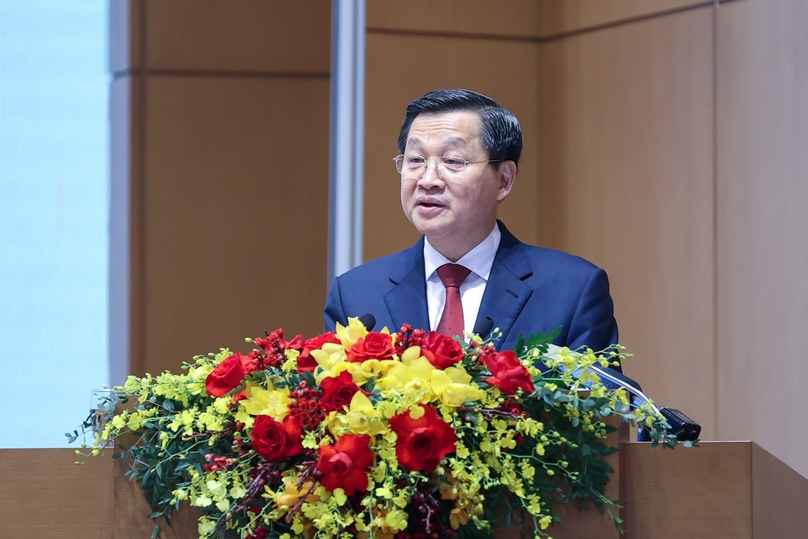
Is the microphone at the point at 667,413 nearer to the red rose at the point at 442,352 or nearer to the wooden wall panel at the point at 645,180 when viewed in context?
the red rose at the point at 442,352

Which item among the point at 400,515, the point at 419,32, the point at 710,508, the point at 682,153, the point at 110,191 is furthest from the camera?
the point at 419,32

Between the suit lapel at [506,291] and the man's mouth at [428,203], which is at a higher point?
the man's mouth at [428,203]

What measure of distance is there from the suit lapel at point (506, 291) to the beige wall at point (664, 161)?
1.25m

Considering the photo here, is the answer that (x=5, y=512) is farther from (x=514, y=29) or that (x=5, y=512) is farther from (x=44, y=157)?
(x=514, y=29)

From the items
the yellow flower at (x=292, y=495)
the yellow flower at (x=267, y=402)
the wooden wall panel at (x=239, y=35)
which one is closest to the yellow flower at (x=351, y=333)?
the yellow flower at (x=267, y=402)

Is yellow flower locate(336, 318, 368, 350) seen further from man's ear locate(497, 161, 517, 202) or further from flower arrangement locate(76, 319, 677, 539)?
man's ear locate(497, 161, 517, 202)

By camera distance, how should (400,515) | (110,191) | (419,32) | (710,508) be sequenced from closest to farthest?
(400,515) → (710,508) → (110,191) → (419,32)

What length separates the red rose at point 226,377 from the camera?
1311 millimetres

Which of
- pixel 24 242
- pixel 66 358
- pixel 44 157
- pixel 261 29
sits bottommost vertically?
pixel 66 358

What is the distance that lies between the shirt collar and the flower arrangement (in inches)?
36.9

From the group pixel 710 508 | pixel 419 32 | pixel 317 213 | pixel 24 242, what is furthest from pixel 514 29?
pixel 710 508

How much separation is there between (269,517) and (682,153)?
280cm

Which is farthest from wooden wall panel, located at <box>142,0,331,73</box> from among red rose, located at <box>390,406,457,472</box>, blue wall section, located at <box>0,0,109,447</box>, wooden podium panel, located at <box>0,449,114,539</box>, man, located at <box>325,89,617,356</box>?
red rose, located at <box>390,406,457,472</box>

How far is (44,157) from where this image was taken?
12.5 feet
